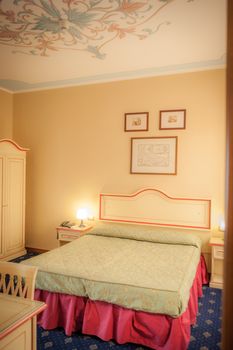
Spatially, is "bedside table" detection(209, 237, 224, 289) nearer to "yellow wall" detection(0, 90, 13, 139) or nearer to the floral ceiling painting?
the floral ceiling painting

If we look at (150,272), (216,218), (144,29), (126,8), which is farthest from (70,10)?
(216,218)

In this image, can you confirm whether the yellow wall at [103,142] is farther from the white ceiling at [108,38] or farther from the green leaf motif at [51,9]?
the green leaf motif at [51,9]

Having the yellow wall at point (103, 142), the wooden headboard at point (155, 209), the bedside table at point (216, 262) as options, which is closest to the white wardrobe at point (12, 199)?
the yellow wall at point (103, 142)

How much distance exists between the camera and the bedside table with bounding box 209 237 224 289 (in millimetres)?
3258

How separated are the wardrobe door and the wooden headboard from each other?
140 cm

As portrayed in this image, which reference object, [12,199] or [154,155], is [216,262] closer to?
[154,155]

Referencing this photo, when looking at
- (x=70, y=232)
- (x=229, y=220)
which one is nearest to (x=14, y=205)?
(x=70, y=232)

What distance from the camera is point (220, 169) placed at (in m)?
3.57

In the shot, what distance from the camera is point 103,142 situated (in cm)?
423

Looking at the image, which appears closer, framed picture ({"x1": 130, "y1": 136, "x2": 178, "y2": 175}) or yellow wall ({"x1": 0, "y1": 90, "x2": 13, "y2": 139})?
framed picture ({"x1": 130, "y1": 136, "x2": 178, "y2": 175})

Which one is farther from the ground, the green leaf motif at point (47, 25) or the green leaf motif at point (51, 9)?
the green leaf motif at point (47, 25)

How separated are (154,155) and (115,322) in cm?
235

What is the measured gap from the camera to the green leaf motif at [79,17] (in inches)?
96.9

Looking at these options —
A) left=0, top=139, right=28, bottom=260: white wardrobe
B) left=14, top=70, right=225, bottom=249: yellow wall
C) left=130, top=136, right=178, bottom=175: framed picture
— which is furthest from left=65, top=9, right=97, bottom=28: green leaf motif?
left=0, top=139, right=28, bottom=260: white wardrobe
